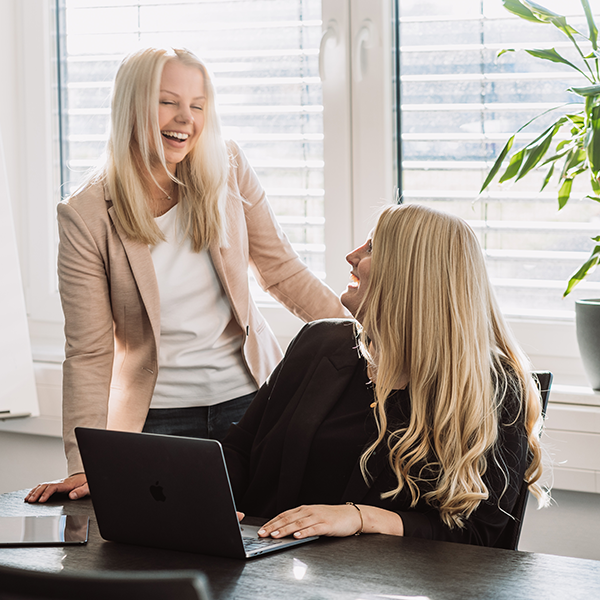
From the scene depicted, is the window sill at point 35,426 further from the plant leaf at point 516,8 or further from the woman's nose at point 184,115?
the plant leaf at point 516,8

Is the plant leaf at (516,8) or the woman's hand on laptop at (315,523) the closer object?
the woman's hand on laptop at (315,523)

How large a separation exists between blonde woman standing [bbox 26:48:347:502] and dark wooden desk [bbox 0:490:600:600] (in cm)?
62

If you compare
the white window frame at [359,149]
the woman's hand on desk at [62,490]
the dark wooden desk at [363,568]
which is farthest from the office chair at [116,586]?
the white window frame at [359,149]

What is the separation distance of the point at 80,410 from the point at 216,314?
1.27 feet

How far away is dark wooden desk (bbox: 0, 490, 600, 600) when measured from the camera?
103 centimetres

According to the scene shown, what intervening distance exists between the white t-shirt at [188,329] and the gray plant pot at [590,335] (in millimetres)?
894

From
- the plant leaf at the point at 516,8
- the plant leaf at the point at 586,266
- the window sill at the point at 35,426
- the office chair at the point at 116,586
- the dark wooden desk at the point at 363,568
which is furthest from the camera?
the window sill at the point at 35,426

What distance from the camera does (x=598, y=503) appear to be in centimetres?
210

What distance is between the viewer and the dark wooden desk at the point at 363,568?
1025mm

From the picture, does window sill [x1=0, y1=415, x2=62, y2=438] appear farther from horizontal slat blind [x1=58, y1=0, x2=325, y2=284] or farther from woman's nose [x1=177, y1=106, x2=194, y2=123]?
woman's nose [x1=177, y1=106, x2=194, y2=123]

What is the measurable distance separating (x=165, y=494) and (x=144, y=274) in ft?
2.54

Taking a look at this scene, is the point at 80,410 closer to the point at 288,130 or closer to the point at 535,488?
the point at 535,488

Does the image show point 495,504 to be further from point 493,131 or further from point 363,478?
point 493,131

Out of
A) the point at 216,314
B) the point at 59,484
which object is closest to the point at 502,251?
the point at 216,314
